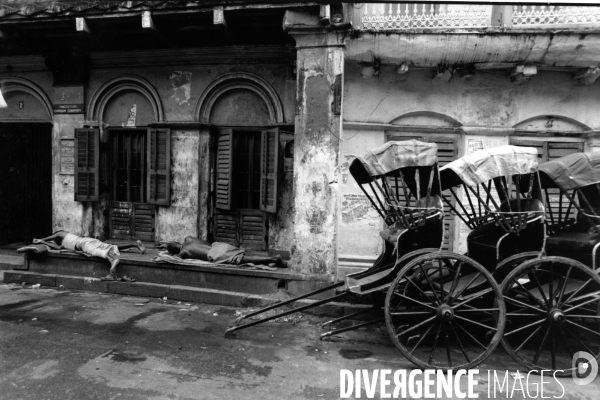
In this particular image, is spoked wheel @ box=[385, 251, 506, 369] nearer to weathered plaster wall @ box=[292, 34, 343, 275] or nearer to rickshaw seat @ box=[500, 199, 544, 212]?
rickshaw seat @ box=[500, 199, 544, 212]

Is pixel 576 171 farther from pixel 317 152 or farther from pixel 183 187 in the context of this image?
→ pixel 183 187

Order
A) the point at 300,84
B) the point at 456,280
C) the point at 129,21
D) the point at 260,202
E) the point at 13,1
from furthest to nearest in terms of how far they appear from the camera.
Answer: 1. the point at 13,1
2. the point at 260,202
3. the point at 129,21
4. the point at 300,84
5. the point at 456,280

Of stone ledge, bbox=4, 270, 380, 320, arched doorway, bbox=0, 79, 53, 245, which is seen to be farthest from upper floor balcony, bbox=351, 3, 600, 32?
arched doorway, bbox=0, 79, 53, 245

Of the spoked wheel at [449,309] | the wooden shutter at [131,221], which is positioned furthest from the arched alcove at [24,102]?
the spoked wheel at [449,309]

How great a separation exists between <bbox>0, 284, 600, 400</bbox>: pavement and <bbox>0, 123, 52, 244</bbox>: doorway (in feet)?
13.9

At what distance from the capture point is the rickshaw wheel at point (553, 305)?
403 cm

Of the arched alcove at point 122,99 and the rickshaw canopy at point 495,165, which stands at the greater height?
the arched alcove at point 122,99

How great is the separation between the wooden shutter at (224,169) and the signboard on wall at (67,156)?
3.10m

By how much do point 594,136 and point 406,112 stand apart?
3201 mm

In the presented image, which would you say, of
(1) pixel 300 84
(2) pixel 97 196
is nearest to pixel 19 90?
(2) pixel 97 196

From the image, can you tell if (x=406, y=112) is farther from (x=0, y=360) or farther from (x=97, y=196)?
(x=0, y=360)

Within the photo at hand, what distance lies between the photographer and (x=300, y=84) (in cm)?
620

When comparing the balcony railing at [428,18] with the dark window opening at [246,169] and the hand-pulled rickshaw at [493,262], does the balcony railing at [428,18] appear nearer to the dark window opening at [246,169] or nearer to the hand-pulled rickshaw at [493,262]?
the dark window opening at [246,169]

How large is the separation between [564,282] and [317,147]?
3538mm
